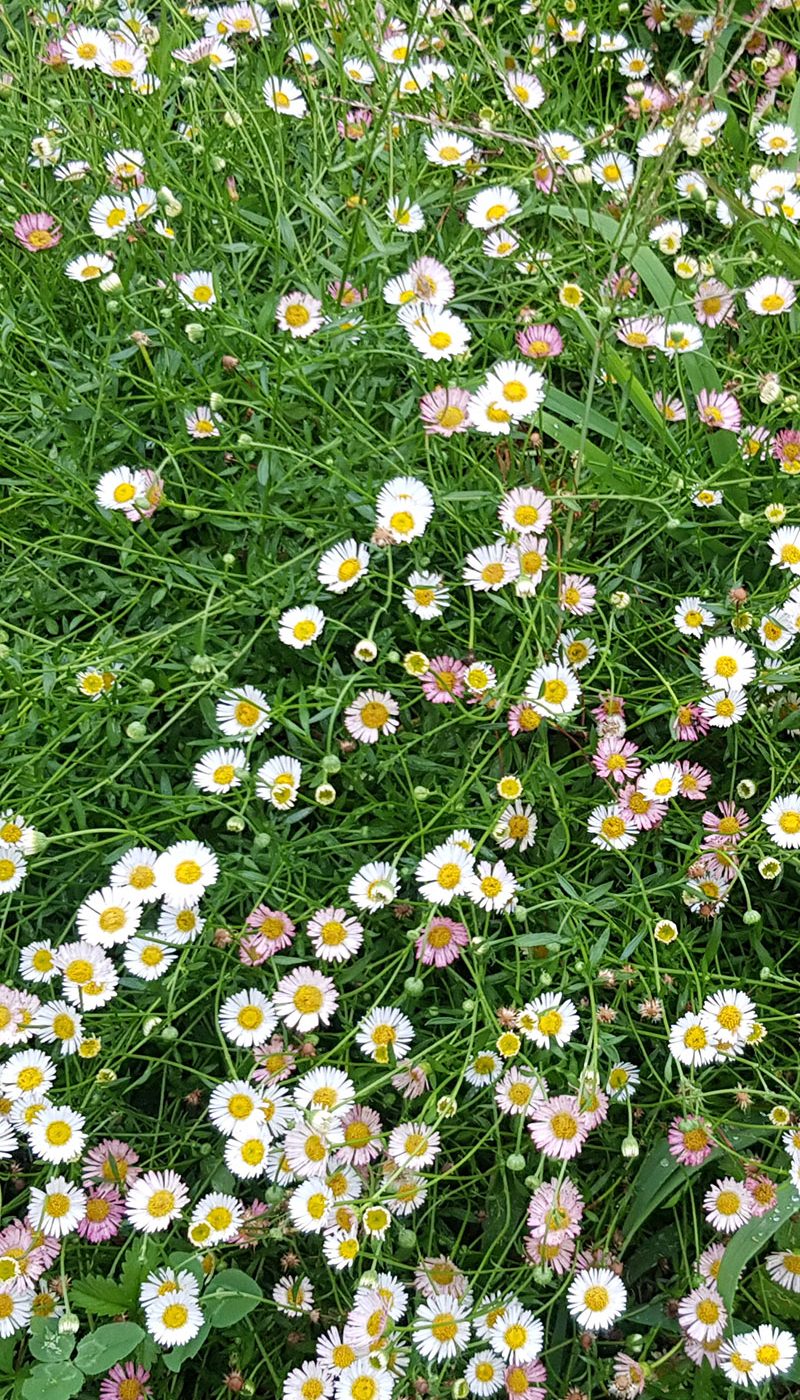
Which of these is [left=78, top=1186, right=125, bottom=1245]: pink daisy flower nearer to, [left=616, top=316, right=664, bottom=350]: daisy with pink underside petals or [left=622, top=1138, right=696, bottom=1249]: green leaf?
[left=622, top=1138, right=696, bottom=1249]: green leaf

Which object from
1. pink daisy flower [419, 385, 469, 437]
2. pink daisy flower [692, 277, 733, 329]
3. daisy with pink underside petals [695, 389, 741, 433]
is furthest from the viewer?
pink daisy flower [692, 277, 733, 329]

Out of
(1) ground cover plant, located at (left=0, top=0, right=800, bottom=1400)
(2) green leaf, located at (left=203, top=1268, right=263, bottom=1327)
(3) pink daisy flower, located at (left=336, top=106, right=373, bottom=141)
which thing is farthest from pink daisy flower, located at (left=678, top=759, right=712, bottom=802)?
(3) pink daisy flower, located at (left=336, top=106, right=373, bottom=141)

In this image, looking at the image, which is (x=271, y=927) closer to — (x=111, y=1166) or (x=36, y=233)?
(x=111, y=1166)

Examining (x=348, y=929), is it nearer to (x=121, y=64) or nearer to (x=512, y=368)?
(x=512, y=368)

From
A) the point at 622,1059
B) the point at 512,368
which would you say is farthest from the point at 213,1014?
the point at 512,368

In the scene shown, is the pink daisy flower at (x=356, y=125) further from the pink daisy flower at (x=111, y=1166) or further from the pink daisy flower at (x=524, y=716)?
the pink daisy flower at (x=111, y=1166)

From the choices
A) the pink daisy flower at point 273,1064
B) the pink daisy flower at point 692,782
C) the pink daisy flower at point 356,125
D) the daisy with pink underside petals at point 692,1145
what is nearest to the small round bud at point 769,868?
the pink daisy flower at point 692,782

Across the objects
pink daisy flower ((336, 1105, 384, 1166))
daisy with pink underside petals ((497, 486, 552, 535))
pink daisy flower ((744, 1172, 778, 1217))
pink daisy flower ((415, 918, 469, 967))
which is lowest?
pink daisy flower ((336, 1105, 384, 1166))
